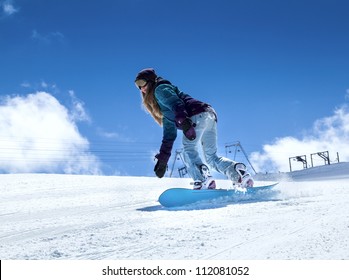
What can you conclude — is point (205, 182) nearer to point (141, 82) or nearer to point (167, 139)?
point (167, 139)

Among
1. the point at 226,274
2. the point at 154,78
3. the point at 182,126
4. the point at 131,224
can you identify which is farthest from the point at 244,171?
the point at 226,274

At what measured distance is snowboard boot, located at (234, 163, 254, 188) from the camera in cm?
419

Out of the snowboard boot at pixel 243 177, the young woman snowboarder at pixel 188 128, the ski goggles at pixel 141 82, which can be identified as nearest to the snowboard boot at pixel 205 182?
the young woman snowboarder at pixel 188 128

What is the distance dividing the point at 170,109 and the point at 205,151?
0.74 meters

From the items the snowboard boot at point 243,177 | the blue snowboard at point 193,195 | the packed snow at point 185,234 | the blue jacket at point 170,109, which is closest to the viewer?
the packed snow at point 185,234

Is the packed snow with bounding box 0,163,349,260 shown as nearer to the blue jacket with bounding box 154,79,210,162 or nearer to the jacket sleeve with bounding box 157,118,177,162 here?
the jacket sleeve with bounding box 157,118,177,162

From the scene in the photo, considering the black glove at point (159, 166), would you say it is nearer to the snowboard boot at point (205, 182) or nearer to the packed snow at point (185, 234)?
the snowboard boot at point (205, 182)

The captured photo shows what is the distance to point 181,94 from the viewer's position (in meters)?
4.36

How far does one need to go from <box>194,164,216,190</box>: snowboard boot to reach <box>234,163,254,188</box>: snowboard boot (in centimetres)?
32

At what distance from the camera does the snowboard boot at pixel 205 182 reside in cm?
402

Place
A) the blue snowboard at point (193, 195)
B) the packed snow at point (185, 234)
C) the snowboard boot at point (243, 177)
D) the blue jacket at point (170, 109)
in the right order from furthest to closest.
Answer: the snowboard boot at point (243, 177)
the blue jacket at point (170, 109)
the blue snowboard at point (193, 195)
the packed snow at point (185, 234)

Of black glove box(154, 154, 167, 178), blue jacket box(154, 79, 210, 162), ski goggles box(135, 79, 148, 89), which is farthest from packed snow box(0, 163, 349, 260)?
ski goggles box(135, 79, 148, 89)

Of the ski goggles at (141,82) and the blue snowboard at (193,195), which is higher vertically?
the ski goggles at (141,82)

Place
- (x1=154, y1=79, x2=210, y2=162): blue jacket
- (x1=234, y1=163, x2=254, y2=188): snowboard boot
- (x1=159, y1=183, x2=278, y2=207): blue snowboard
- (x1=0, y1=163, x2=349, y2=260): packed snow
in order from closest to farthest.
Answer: (x1=0, y1=163, x2=349, y2=260): packed snow, (x1=159, y1=183, x2=278, y2=207): blue snowboard, (x1=154, y1=79, x2=210, y2=162): blue jacket, (x1=234, y1=163, x2=254, y2=188): snowboard boot
